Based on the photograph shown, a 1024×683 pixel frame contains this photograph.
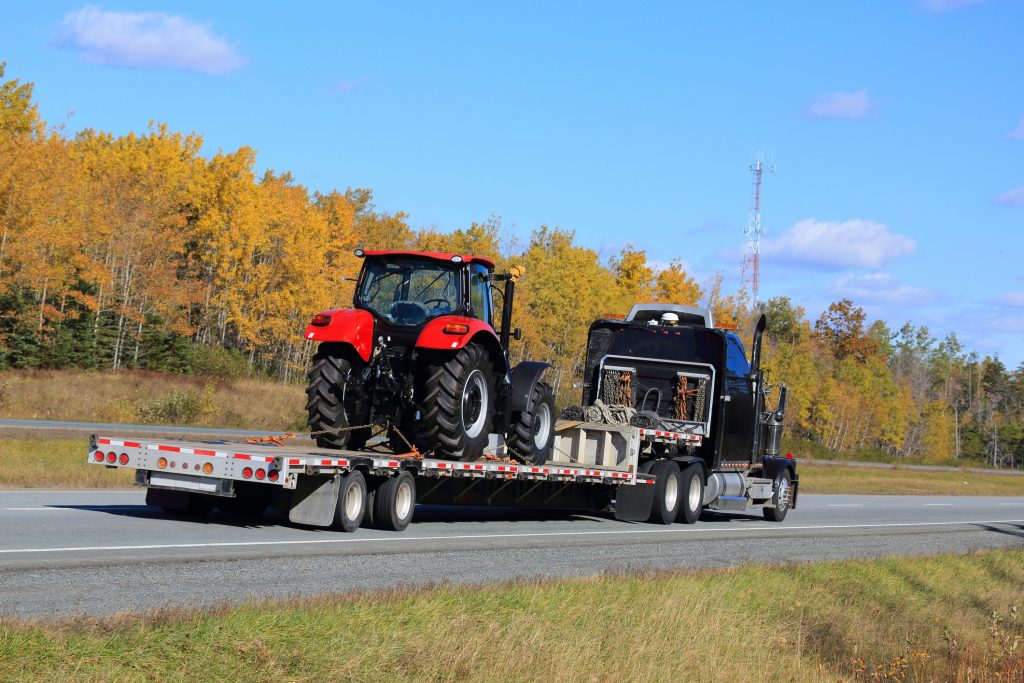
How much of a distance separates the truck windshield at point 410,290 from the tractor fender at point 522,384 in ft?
4.82

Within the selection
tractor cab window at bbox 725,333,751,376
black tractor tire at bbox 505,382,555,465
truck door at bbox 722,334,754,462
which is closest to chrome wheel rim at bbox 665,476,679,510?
truck door at bbox 722,334,754,462

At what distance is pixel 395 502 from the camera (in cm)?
1421

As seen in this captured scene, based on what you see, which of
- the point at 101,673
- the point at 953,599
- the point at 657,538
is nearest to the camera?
the point at 101,673

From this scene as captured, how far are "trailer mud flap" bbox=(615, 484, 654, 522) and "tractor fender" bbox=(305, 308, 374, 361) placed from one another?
6.19m

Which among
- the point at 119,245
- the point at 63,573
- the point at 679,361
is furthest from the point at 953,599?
the point at 119,245

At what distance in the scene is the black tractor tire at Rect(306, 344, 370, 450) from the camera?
48.7 feet

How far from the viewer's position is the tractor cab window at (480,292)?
615 inches

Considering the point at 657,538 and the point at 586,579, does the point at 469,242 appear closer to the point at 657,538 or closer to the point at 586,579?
the point at 657,538

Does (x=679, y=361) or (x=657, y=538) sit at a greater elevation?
(x=679, y=361)

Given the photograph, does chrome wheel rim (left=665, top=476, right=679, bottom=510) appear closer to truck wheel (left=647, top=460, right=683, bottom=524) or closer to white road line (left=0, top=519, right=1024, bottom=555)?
truck wheel (left=647, top=460, right=683, bottom=524)

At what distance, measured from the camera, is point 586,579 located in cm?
1128

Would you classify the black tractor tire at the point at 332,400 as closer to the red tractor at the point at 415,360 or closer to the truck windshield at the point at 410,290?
the red tractor at the point at 415,360

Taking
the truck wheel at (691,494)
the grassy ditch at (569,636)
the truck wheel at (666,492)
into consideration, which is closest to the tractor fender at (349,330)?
the grassy ditch at (569,636)

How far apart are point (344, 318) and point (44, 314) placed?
34.2 metres
